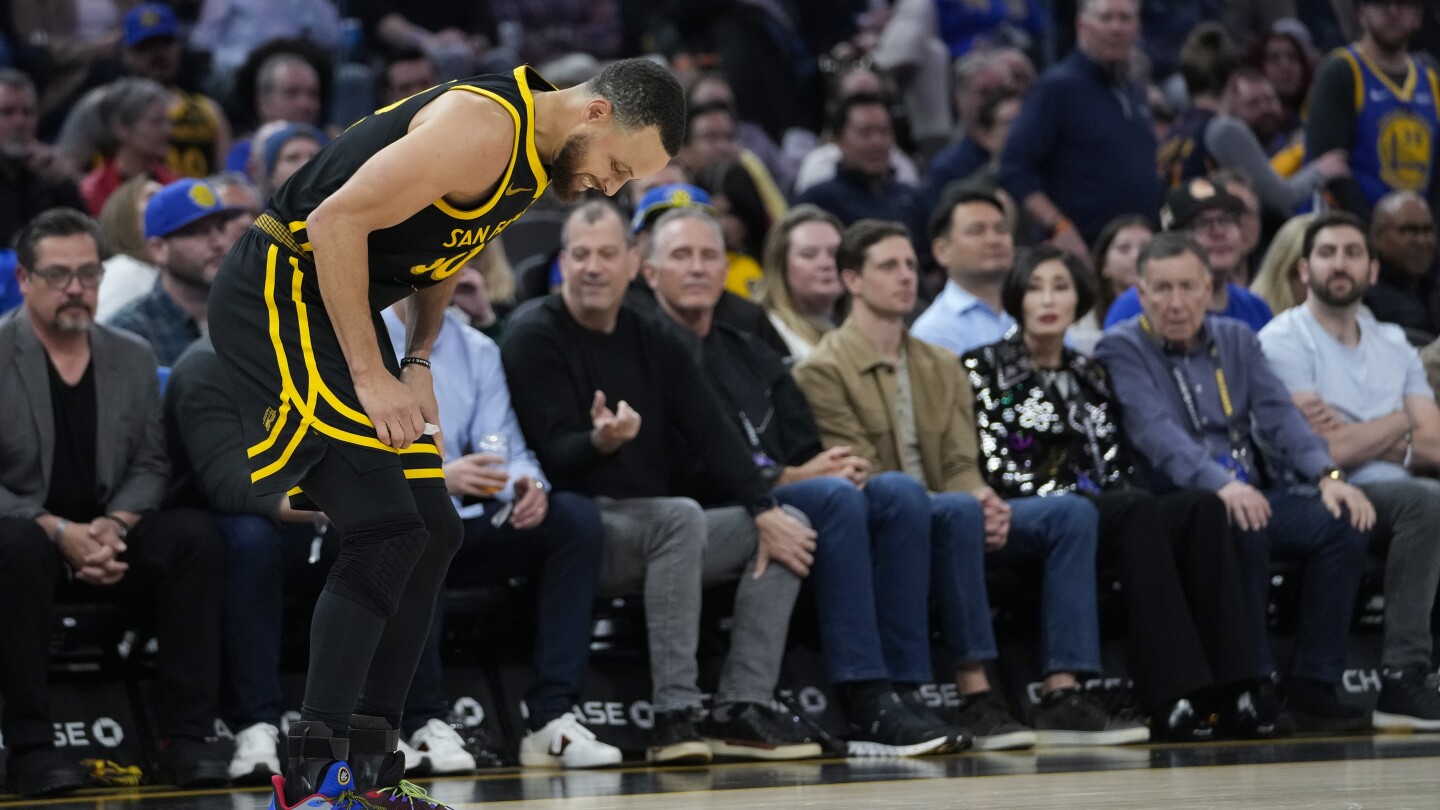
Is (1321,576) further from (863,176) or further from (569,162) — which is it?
(569,162)

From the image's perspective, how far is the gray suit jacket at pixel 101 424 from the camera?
5.27 meters

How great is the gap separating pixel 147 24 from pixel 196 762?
17.5 ft

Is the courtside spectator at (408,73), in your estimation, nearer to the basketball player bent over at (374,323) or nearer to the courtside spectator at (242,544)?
the courtside spectator at (242,544)

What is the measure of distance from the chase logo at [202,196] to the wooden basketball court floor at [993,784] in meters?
2.12

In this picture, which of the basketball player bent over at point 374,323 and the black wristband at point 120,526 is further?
the black wristband at point 120,526

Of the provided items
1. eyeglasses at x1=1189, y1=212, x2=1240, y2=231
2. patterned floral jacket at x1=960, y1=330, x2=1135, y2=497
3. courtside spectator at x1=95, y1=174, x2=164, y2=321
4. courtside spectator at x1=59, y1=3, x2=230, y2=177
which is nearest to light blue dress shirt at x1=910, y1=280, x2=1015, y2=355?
patterned floral jacket at x1=960, y1=330, x2=1135, y2=497

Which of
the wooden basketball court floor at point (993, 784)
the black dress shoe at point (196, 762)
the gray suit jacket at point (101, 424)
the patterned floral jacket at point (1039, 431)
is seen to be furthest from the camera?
the patterned floral jacket at point (1039, 431)

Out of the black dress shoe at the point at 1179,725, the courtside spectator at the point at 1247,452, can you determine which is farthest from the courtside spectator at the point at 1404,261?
the black dress shoe at the point at 1179,725

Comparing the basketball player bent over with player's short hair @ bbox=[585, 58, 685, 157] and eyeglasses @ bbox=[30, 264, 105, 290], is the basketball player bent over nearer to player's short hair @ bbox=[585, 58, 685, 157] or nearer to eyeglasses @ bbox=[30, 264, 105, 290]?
player's short hair @ bbox=[585, 58, 685, 157]

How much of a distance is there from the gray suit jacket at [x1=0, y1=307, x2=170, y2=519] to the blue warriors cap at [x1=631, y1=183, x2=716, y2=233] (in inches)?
82.9

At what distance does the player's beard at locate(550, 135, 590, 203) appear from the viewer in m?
3.65

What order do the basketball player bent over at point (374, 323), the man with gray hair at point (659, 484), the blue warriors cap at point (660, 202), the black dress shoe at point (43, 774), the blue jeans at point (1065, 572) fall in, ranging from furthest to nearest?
the blue warriors cap at point (660, 202) < the blue jeans at point (1065, 572) < the man with gray hair at point (659, 484) < the black dress shoe at point (43, 774) < the basketball player bent over at point (374, 323)

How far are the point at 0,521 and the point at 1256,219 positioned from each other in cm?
573

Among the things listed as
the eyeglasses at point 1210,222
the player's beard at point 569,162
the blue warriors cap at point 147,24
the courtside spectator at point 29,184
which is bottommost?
the player's beard at point 569,162
